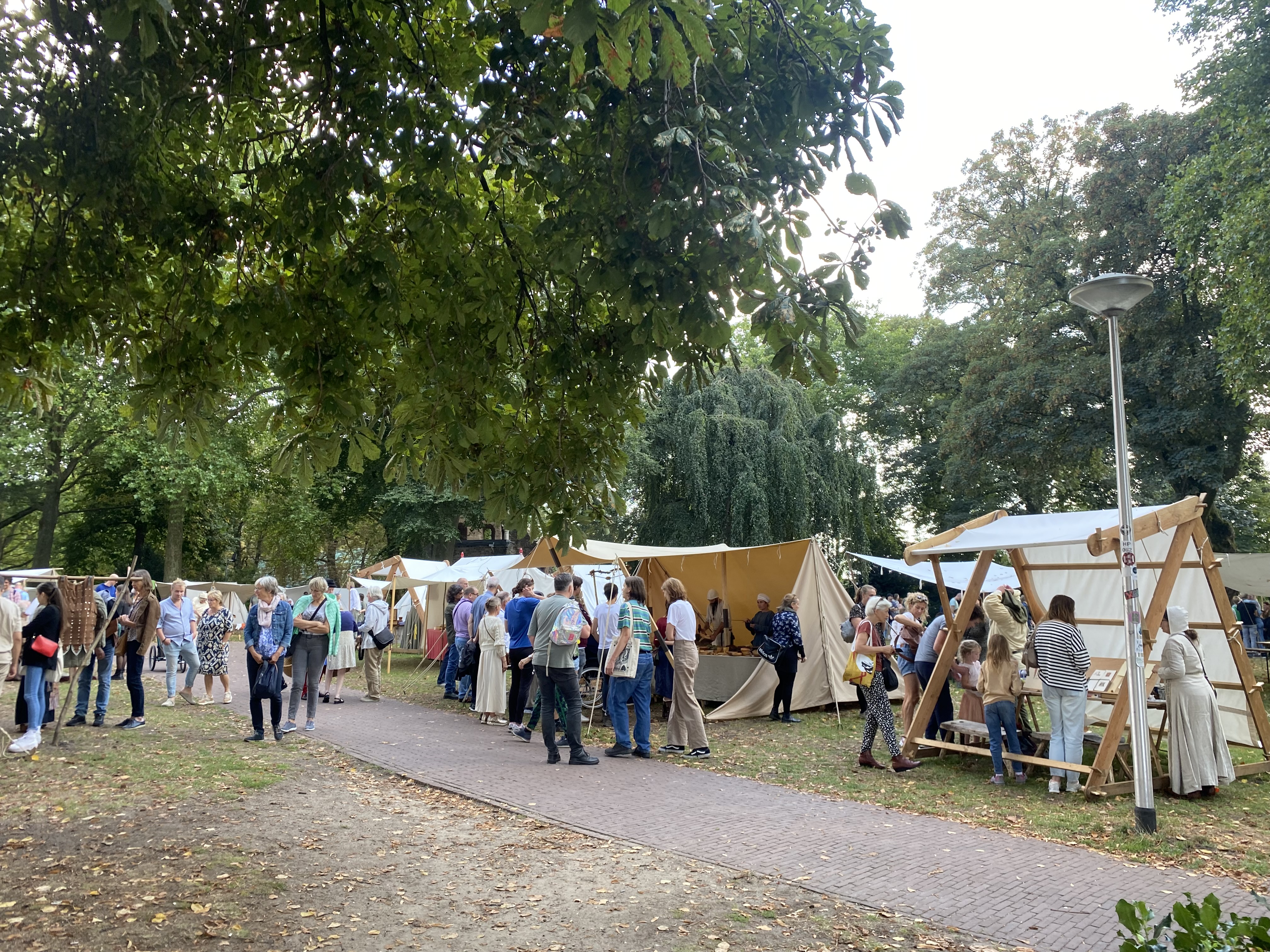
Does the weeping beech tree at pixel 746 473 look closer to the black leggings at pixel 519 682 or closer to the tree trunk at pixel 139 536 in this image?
Result: the black leggings at pixel 519 682

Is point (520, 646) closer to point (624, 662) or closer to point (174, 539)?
point (624, 662)

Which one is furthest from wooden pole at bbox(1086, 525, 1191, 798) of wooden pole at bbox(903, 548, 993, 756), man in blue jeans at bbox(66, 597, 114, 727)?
man in blue jeans at bbox(66, 597, 114, 727)

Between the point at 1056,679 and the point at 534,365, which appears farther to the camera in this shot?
A: the point at 1056,679

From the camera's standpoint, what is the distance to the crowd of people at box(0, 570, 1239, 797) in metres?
8.48

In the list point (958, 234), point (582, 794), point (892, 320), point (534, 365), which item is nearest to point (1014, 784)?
point (582, 794)

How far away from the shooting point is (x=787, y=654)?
13438 mm

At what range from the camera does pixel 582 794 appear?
305 inches

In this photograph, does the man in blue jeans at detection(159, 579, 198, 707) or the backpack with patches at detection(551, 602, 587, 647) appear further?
the man in blue jeans at detection(159, 579, 198, 707)

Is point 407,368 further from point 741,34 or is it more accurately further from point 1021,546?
point 1021,546

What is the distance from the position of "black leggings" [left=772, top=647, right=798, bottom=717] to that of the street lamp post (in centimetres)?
635

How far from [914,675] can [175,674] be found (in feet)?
34.8

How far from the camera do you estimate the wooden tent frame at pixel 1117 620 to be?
8086 millimetres

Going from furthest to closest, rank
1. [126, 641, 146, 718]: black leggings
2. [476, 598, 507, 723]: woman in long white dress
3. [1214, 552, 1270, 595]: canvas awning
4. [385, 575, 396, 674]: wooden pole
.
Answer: [1214, 552, 1270, 595]: canvas awning
[385, 575, 396, 674]: wooden pole
[476, 598, 507, 723]: woman in long white dress
[126, 641, 146, 718]: black leggings

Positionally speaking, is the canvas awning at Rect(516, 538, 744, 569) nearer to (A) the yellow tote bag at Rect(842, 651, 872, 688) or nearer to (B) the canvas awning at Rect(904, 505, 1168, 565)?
(A) the yellow tote bag at Rect(842, 651, 872, 688)
